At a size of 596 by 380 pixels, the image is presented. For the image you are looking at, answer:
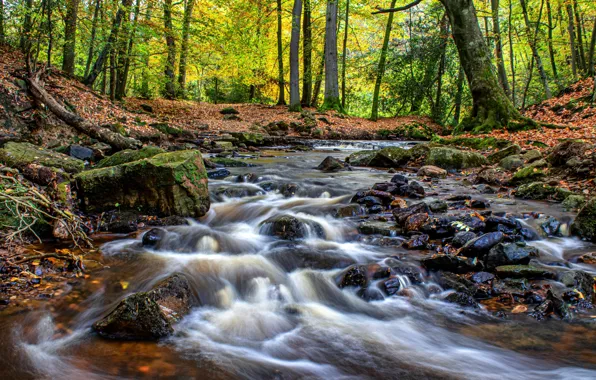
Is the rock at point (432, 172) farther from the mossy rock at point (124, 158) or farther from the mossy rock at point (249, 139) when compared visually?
the mossy rock at point (249, 139)

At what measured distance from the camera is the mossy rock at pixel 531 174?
24.2 feet

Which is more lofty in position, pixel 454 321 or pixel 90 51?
pixel 90 51

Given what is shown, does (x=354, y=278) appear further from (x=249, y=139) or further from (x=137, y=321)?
(x=249, y=139)

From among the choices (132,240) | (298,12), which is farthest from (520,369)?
(298,12)

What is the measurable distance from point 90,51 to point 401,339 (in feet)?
53.4

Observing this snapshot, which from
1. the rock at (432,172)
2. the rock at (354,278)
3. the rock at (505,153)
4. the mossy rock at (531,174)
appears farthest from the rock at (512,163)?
the rock at (354,278)

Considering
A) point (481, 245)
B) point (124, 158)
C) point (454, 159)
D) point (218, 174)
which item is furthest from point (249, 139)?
point (481, 245)

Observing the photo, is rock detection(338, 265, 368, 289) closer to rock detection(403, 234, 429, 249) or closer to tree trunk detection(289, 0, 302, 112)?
rock detection(403, 234, 429, 249)

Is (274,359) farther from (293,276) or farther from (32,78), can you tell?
(32,78)

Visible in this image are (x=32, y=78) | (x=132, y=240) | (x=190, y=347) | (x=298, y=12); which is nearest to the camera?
(x=190, y=347)

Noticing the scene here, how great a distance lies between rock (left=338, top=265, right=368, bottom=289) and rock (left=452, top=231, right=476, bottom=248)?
47.4 inches

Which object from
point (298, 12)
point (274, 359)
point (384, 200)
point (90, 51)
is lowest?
point (274, 359)

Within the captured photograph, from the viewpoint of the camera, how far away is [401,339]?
3219 mm

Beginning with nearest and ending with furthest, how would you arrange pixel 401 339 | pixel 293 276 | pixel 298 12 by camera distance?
pixel 401 339
pixel 293 276
pixel 298 12
